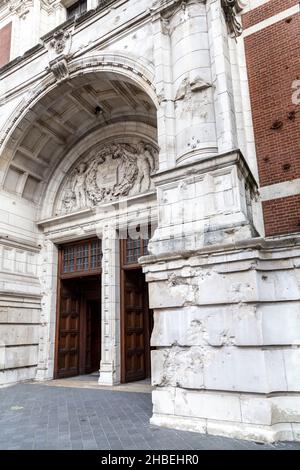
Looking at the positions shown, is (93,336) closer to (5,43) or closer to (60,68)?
(60,68)

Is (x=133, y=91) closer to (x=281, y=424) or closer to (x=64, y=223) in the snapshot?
(x=64, y=223)

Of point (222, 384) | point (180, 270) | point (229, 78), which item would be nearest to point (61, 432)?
point (222, 384)

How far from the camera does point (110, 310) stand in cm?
904

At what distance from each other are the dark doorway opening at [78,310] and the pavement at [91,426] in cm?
261

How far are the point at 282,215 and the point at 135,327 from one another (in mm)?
5131

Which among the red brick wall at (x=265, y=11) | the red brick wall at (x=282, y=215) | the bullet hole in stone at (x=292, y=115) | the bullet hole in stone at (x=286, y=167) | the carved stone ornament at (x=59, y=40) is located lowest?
the red brick wall at (x=282, y=215)

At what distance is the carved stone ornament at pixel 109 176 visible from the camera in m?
9.84

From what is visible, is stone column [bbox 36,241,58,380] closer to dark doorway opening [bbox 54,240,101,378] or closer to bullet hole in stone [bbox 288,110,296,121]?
dark doorway opening [bbox 54,240,101,378]

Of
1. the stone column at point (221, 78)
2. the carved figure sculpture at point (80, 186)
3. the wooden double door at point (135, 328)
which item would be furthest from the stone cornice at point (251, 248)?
the carved figure sculpture at point (80, 186)

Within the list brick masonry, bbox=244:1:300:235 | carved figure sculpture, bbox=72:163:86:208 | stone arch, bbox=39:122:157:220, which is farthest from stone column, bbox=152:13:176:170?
carved figure sculpture, bbox=72:163:86:208

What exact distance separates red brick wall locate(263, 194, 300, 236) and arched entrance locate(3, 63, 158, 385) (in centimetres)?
323

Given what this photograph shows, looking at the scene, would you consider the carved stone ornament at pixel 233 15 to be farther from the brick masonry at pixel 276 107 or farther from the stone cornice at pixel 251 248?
the stone cornice at pixel 251 248

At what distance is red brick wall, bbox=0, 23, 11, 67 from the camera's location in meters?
12.0

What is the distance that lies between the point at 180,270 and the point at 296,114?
383cm
